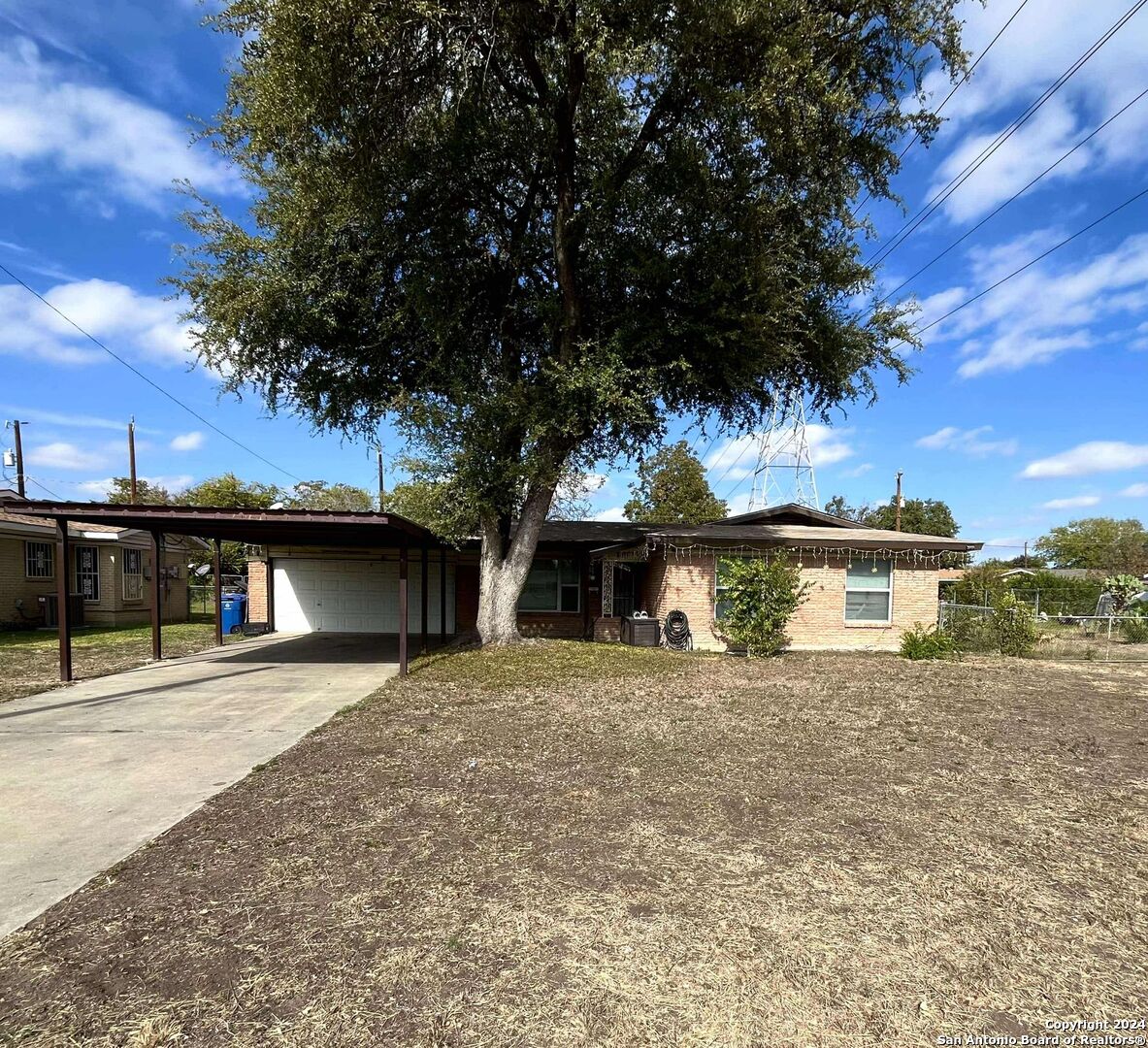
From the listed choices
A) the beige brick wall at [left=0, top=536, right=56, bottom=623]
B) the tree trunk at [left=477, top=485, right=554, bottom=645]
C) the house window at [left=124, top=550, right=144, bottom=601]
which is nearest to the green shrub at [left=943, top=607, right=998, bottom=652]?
the tree trunk at [left=477, top=485, right=554, bottom=645]

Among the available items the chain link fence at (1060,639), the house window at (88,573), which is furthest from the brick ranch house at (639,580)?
the house window at (88,573)

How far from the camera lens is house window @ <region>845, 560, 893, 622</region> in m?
14.5

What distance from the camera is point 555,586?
57.2 feet

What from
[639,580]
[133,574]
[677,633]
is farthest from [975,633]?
[133,574]

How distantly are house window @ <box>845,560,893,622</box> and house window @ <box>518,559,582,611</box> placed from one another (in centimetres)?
646

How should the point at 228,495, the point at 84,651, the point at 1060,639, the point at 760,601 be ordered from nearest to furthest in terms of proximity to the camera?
the point at 760,601, the point at 84,651, the point at 1060,639, the point at 228,495

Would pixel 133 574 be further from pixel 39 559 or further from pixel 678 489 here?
pixel 678 489

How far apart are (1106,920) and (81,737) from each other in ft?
26.3

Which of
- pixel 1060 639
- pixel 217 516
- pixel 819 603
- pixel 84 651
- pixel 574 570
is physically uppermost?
pixel 217 516

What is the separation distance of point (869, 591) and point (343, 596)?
43.8 ft

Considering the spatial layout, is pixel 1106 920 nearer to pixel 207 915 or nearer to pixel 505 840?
pixel 505 840

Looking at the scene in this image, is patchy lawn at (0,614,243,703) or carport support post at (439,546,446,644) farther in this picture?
carport support post at (439,546,446,644)

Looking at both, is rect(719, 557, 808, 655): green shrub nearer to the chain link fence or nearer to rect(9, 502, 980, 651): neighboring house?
rect(9, 502, 980, 651): neighboring house

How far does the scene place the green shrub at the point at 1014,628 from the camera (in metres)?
14.0
